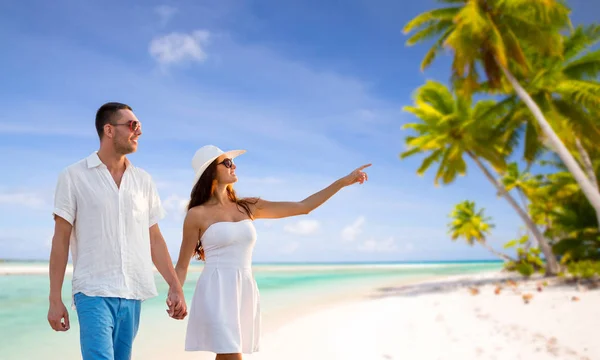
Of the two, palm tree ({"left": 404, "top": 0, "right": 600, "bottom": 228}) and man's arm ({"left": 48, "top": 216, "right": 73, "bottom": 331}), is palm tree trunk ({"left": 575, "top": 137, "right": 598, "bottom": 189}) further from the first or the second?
man's arm ({"left": 48, "top": 216, "right": 73, "bottom": 331})

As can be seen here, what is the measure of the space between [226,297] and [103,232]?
90 centimetres

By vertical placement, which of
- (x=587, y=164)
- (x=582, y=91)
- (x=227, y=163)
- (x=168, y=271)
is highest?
(x=582, y=91)

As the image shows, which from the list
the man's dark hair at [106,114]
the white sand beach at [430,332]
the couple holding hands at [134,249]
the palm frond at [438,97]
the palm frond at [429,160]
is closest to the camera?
the couple holding hands at [134,249]

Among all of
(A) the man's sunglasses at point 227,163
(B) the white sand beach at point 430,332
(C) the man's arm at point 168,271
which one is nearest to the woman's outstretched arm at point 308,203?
(A) the man's sunglasses at point 227,163

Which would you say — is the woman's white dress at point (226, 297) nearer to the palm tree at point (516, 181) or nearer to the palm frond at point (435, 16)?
the palm frond at point (435, 16)

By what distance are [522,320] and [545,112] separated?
1142 cm

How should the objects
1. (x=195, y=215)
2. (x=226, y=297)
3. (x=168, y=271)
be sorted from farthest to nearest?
1. (x=195, y=215)
2. (x=226, y=297)
3. (x=168, y=271)

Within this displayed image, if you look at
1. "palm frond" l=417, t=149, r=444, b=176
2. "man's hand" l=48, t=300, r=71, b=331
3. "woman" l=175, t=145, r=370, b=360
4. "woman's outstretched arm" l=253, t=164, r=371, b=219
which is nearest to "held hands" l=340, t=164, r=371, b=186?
"woman's outstretched arm" l=253, t=164, r=371, b=219

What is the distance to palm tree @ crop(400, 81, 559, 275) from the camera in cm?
2272

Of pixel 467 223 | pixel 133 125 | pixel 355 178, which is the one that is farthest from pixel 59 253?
pixel 467 223

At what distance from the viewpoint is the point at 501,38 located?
1875 centimetres

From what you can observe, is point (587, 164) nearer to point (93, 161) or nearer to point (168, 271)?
point (168, 271)

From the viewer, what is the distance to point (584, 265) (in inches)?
729

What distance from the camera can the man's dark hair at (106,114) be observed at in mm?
3213
